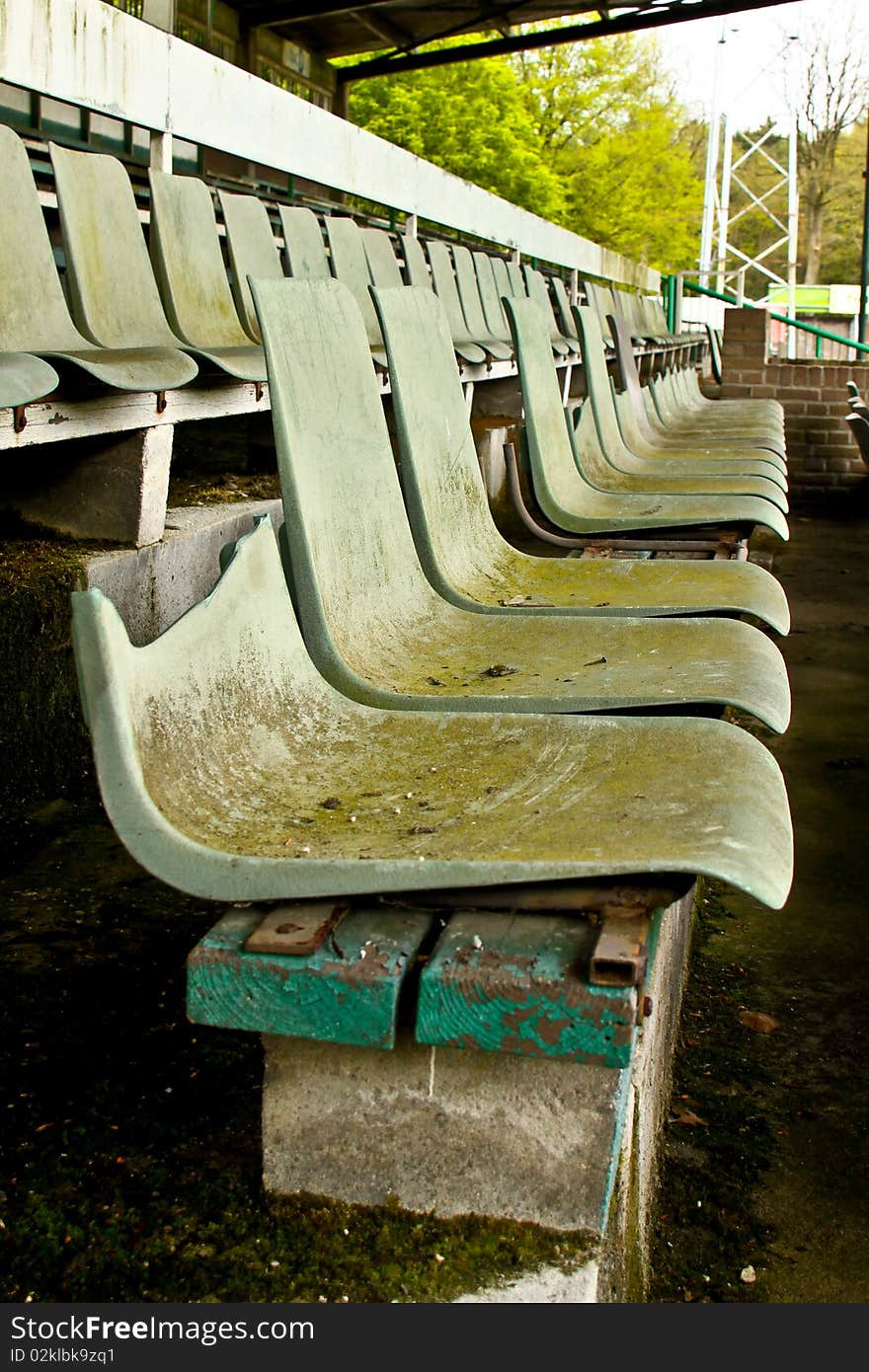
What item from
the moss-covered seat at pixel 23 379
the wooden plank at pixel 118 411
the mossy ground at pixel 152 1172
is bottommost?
the mossy ground at pixel 152 1172

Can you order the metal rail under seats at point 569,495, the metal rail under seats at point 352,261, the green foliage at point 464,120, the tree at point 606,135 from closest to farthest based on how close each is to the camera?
the metal rail under seats at point 569,495, the metal rail under seats at point 352,261, the green foliage at point 464,120, the tree at point 606,135

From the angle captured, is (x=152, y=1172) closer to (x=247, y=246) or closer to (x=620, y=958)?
(x=620, y=958)

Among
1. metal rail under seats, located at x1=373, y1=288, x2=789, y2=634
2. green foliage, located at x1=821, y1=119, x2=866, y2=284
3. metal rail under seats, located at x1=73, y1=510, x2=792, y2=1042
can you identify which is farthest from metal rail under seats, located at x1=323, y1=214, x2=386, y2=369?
green foliage, located at x1=821, y1=119, x2=866, y2=284

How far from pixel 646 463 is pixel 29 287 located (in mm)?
2366

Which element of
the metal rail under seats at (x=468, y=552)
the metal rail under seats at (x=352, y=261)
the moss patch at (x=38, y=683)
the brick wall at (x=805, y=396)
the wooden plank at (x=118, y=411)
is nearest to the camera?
the wooden plank at (x=118, y=411)

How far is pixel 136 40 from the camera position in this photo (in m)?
4.07

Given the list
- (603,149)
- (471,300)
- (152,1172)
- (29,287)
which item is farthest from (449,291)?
(603,149)

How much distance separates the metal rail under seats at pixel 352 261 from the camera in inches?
196

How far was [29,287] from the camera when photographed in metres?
3.01

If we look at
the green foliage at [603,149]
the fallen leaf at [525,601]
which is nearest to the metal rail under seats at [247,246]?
the fallen leaf at [525,601]

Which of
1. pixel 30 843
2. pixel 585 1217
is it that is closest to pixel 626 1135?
pixel 585 1217

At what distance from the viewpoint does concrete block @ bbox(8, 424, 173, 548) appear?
280cm

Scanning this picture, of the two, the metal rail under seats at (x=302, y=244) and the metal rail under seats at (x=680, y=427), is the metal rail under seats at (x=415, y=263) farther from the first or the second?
the metal rail under seats at (x=680, y=427)

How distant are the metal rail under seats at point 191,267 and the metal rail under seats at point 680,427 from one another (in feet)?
4.57
